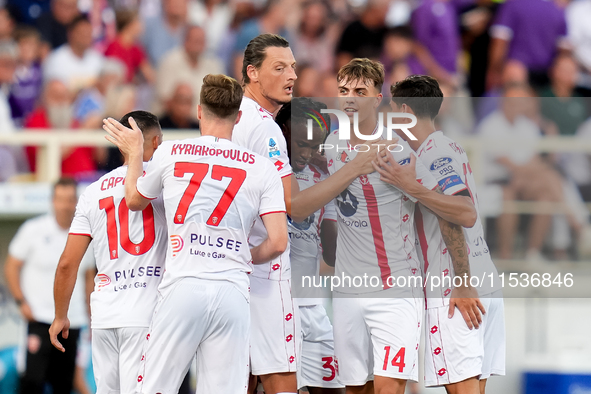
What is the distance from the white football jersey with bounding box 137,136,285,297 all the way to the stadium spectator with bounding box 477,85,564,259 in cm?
415

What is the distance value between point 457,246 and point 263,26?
6.25m

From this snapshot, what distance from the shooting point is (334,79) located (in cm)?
976

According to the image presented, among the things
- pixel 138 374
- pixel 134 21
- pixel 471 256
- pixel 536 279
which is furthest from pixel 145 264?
pixel 134 21

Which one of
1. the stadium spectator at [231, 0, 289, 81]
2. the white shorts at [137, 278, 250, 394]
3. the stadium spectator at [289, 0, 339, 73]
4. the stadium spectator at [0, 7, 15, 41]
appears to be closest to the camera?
the white shorts at [137, 278, 250, 394]

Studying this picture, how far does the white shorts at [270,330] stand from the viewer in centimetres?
488

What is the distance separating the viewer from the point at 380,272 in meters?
4.87

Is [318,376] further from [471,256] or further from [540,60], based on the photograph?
[540,60]

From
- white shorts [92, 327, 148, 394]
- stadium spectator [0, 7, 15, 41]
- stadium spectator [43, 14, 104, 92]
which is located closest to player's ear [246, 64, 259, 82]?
white shorts [92, 327, 148, 394]

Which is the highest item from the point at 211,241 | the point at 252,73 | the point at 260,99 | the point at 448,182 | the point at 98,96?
the point at 98,96

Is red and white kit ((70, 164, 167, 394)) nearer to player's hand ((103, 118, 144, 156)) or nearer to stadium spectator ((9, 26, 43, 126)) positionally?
player's hand ((103, 118, 144, 156))

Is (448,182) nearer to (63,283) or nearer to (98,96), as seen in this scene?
(63,283)

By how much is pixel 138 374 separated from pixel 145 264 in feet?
2.20

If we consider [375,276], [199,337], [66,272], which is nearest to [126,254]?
[66,272]

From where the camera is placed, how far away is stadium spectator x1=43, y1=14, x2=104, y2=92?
9.95 m
